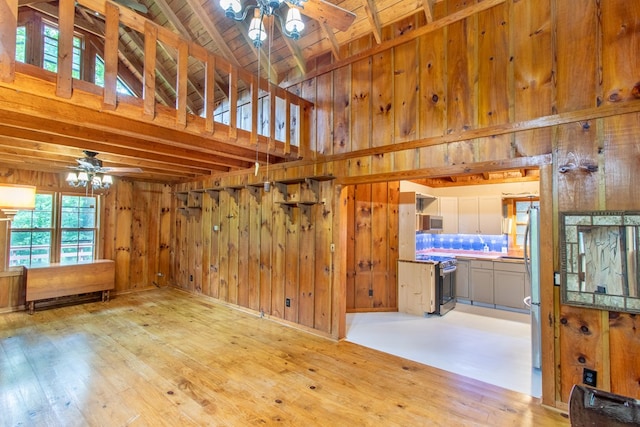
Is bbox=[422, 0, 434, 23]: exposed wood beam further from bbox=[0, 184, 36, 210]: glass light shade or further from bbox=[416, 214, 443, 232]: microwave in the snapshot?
bbox=[0, 184, 36, 210]: glass light shade

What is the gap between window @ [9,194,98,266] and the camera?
537 centimetres

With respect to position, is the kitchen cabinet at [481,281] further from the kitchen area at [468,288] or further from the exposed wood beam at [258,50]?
the exposed wood beam at [258,50]

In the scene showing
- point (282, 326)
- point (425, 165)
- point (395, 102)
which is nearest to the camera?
point (425, 165)

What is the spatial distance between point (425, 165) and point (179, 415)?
331 centimetres

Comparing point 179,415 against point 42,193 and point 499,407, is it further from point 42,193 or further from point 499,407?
point 42,193

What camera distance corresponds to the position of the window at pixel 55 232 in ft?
17.6

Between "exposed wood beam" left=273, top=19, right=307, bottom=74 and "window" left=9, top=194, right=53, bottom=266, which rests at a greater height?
"exposed wood beam" left=273, top=19, right=307, bottom=74

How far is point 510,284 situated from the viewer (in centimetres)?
546

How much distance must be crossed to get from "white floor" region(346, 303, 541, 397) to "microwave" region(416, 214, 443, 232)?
162 cm

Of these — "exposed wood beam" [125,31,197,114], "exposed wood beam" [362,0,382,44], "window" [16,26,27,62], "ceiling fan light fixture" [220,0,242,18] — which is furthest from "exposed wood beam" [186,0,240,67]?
"window" [16,26,27,62]

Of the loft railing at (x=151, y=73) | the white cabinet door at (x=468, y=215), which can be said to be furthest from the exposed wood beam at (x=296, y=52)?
the white cabinet door at (x=468, y=215)

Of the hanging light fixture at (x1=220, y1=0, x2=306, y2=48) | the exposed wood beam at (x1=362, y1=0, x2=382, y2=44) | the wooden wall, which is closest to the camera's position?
the hanging light fixture at (x1=220, y1=0, x2=306, y2=48)

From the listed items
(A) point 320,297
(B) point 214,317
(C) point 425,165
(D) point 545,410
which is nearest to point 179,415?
(A) point 320,297

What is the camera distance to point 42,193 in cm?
557
